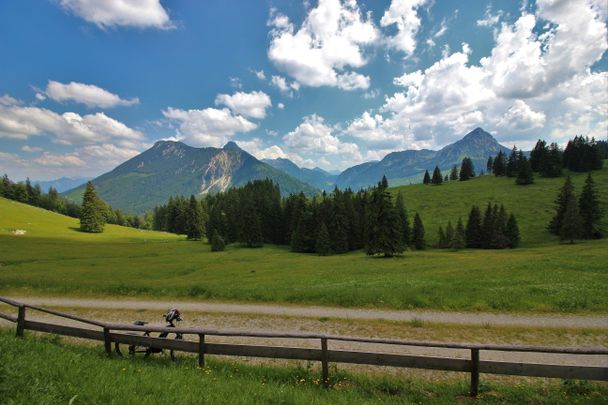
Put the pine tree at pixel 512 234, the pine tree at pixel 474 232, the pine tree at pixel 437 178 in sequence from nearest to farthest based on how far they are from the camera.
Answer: the pine tree at pixel 512 234 → the pine tree at pixel 474 232 → the pine tree at pixel 437 178

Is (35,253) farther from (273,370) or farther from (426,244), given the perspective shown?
(426,244)

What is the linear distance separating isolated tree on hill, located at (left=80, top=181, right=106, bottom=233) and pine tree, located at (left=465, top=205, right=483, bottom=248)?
11532 cm

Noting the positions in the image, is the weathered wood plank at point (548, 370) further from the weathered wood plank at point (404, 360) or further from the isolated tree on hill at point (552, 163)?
the isolated tree on hill at point (552, 163)

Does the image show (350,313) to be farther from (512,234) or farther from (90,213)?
(90,213)

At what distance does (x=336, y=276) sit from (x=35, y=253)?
198 feet

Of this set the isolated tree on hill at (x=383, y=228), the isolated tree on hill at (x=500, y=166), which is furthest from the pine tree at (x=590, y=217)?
the isolated tree on hill at (x=500, y=166)

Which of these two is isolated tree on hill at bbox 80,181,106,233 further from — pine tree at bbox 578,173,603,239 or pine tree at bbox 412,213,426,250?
pine tree at bbox 578,173,603,239

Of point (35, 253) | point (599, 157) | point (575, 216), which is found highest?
point (599, 157)

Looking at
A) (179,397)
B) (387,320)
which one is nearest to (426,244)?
(387,320)

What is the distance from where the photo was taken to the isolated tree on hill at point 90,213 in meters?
102

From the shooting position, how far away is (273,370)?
1044cm

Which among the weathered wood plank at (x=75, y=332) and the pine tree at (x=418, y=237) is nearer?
the weathered wood plank at (x=75, y=332)

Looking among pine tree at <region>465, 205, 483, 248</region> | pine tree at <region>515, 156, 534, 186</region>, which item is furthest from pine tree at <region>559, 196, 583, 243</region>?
pine tree at <region>515, 156, 534, 186</region>

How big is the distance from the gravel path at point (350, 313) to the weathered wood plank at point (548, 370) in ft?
31.6
